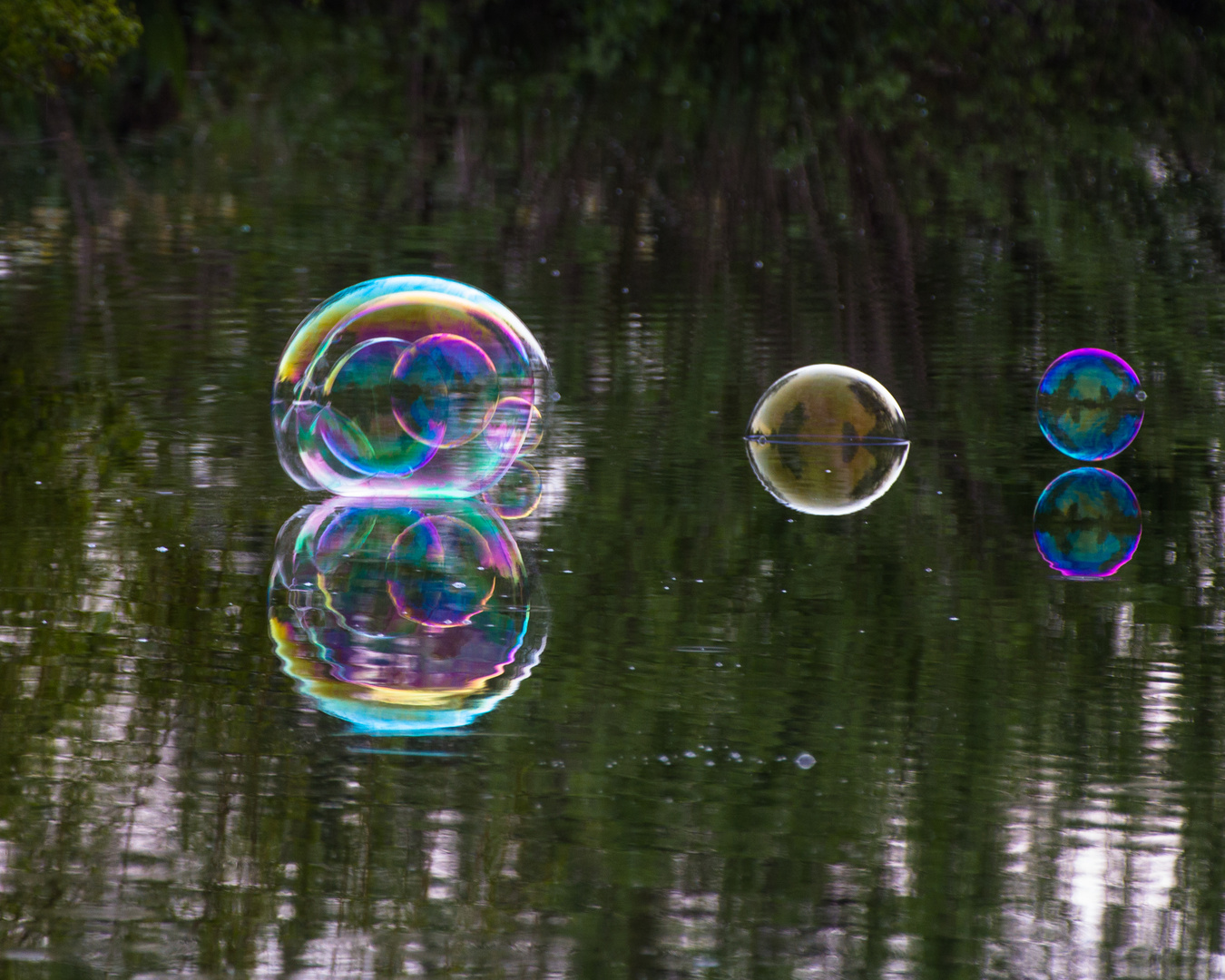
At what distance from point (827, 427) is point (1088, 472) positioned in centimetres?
120

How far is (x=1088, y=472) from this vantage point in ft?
26.7

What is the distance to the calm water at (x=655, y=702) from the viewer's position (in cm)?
405

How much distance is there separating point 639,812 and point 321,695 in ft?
3.76

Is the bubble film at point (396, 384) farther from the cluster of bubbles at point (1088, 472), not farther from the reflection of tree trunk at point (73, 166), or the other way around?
the reflection of tree trunk at point (73, 166)

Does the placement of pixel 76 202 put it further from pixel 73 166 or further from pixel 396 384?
pixel 396 384

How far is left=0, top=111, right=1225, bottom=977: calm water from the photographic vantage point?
4047mm

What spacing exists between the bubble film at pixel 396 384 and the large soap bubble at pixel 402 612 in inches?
7.3

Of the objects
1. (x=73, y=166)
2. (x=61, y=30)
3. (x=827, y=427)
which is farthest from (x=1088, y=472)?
(x=73, y=166)

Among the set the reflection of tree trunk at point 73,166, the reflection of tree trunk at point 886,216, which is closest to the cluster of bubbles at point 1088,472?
the reflection of tree trunk at point 886,216

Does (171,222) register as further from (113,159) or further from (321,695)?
(321,695)

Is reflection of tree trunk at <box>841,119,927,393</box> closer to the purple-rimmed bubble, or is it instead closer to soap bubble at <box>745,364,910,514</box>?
soap bubble at <box>745,364,910,514</box>

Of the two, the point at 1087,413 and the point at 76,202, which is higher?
the point at 76,202

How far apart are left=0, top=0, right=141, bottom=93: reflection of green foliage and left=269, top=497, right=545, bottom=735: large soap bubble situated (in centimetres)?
924

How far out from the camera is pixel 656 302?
11.7 meters
